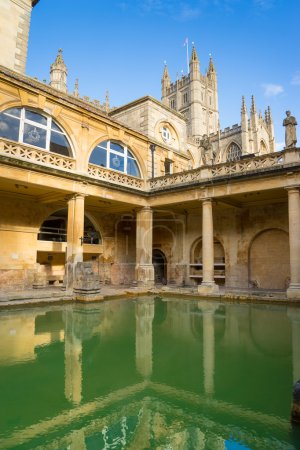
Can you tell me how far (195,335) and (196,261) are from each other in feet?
43.0

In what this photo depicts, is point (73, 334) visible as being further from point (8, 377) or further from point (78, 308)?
point (78, 308)

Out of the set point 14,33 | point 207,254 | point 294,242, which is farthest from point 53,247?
point 294,242

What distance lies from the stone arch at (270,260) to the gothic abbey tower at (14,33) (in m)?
15.3

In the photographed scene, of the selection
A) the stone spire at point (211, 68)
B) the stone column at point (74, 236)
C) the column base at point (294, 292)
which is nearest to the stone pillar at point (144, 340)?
the stone column at point (74, 236)

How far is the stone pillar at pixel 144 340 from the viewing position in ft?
14.5

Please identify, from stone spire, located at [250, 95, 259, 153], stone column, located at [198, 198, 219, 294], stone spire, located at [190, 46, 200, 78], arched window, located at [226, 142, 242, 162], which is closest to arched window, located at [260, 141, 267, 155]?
stone spire, located at [250, 95, 259, 153]

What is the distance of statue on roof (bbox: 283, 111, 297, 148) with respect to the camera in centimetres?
1232

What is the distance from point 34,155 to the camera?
12.1m

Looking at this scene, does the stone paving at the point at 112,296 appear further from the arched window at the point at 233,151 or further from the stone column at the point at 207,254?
the arched window at the point at 233,151

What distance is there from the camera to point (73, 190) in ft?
43.1

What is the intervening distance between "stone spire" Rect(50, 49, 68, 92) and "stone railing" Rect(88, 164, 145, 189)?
52.3 ft

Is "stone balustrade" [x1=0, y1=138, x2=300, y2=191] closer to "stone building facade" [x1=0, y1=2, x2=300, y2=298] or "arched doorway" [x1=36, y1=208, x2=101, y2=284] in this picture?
"stone building facade" [x1=0, y1=2, x2=300, y2=298]

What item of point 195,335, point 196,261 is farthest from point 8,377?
point 196,261

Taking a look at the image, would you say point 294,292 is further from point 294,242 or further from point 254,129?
point 254,129
